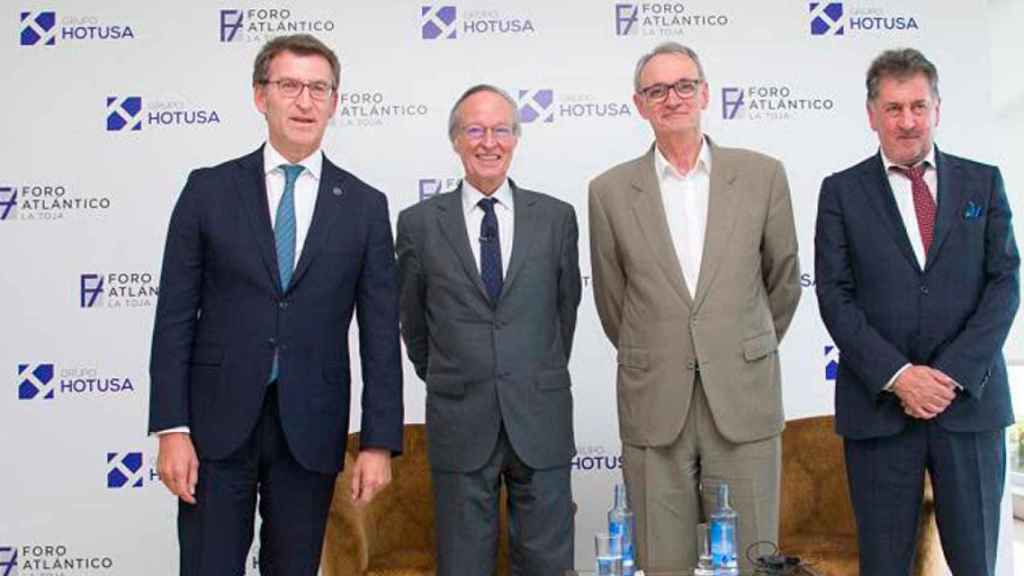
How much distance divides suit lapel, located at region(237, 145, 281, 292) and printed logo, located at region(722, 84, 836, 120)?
7.33 feet

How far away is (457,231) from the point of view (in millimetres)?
2430

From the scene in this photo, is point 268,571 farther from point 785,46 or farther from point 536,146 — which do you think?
point 785,46

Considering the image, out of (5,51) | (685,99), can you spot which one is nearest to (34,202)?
(5,51)

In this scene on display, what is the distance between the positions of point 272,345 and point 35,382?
84.9 inches

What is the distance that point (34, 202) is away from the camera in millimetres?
3662

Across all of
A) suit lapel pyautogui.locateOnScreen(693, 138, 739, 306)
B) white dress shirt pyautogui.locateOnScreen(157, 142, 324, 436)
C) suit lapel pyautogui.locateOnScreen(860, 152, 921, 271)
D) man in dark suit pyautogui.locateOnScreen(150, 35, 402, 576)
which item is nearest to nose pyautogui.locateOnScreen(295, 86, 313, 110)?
man in dark suit pyautogui.locateOnScreen(150, 35, 402, 576)

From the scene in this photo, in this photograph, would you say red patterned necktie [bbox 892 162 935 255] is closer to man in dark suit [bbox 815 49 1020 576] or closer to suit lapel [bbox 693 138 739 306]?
man in dark suit [bbox 815 49 1020 576]

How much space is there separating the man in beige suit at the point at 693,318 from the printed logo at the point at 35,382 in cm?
250

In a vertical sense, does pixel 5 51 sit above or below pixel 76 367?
above

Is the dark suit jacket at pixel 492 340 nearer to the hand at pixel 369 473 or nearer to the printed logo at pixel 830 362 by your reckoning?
the hand at pixel 369 473

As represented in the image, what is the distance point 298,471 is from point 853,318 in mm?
1458

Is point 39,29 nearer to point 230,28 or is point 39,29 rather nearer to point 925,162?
point 230,28

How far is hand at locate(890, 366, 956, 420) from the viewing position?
2139mm

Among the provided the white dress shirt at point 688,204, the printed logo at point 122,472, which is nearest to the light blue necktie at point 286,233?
the white dress shirt at point 688,204
